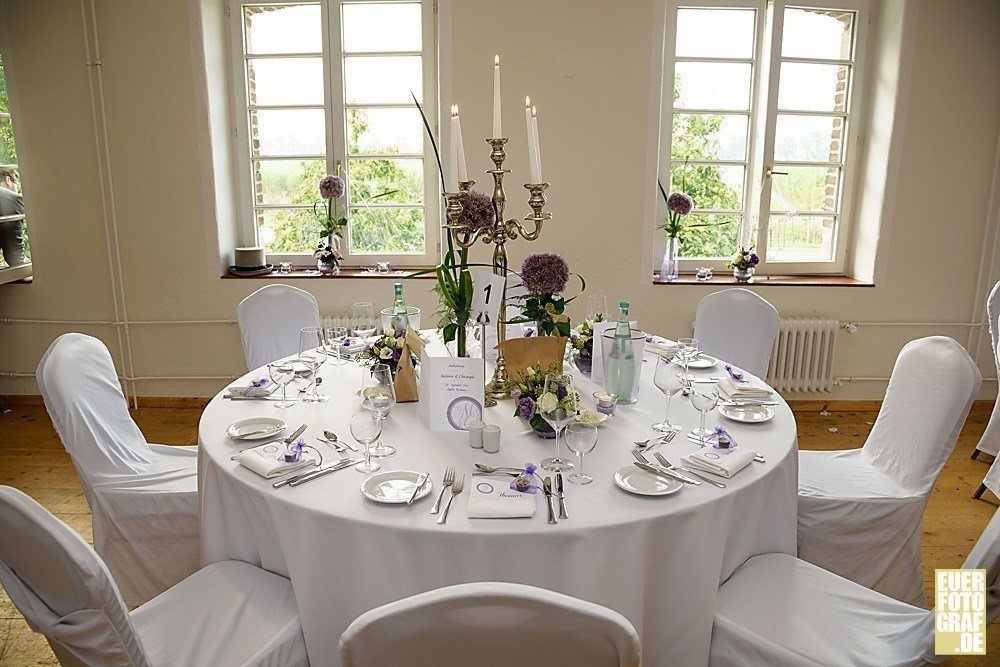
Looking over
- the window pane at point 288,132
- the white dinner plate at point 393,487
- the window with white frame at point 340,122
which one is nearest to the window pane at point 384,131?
the window with white frame at point 340,122

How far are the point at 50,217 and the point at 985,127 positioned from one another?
542 centimetres

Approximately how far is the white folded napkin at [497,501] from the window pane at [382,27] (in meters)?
3.33

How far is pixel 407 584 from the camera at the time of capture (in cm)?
150

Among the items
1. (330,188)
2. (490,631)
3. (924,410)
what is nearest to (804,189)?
(924,410)

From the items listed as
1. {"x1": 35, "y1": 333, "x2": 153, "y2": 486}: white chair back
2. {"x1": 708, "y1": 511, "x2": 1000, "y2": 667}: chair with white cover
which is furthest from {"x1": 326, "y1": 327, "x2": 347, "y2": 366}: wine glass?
{"x1": 708, "y1": 511, "x2": 1000, "y2": 667}: chair with white cover

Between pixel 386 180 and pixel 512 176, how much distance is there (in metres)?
0.84

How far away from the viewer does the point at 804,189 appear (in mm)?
4363

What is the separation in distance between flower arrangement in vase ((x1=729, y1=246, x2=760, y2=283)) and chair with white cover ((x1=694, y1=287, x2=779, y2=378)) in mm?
1093

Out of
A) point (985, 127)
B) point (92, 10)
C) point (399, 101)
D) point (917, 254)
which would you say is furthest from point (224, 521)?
point (985, 127)

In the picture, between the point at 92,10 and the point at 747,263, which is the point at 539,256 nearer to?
the point at 747,263

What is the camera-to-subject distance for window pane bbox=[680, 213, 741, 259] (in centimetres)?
439

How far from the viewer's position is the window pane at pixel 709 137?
14.0ft

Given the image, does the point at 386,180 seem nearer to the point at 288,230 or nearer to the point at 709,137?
the point at 288,230

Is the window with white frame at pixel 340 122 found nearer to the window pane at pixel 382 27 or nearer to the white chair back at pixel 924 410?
the window pane at pixel 382 27
